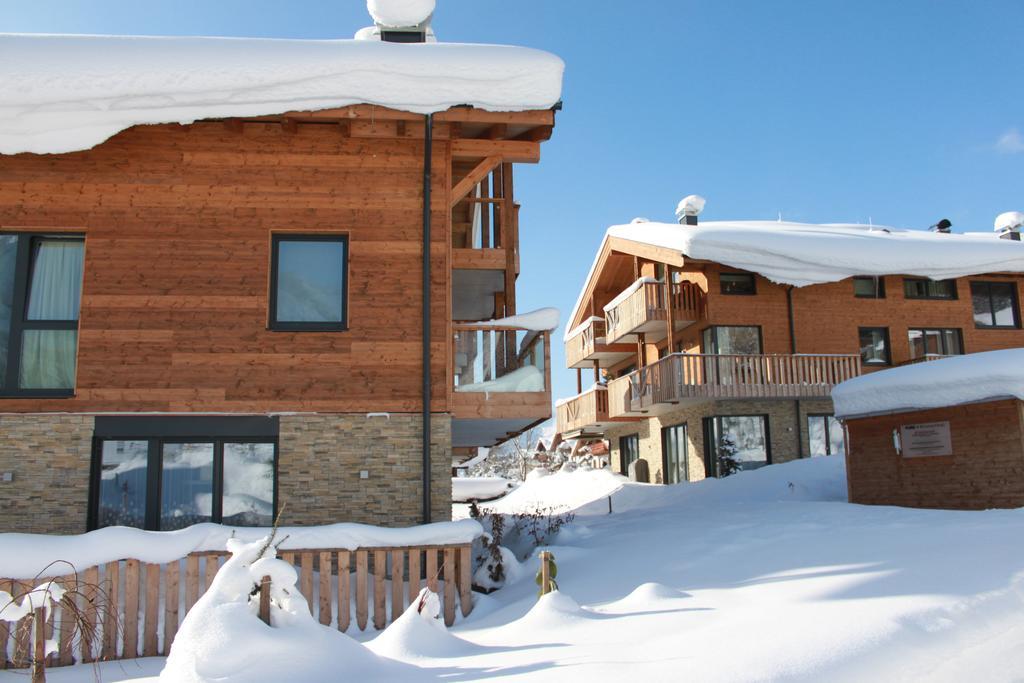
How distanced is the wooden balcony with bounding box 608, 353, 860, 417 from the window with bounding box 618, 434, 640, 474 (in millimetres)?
6549

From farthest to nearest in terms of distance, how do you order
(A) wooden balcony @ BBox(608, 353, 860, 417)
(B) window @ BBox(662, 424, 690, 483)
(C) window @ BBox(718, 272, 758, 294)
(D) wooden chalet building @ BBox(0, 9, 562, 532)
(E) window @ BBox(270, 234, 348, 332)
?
(B) window @ BBox(662, 424, 690, 483) → (C) window @ BBox(718, 272, 758, 294) → (A) wooden balcony @ BBox(608, 353, 860, 417) → (E) window @ BBox(270, 234, 348, 332) → (D) wooden chalet building @ BBox(0, 9, 562, 532)

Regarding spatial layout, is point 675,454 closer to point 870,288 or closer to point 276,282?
point 870,288

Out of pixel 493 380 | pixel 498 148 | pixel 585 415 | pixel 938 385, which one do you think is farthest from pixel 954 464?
pixel 585 415

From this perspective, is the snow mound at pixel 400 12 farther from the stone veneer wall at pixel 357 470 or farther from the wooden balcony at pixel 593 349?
the wooden balcony at pixel 593 349

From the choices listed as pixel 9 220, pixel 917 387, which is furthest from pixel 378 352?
pixel 917 387

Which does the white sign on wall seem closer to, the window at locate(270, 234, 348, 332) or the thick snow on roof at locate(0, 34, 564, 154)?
the thick snow on roof at locate(0, 34, 564, 154)

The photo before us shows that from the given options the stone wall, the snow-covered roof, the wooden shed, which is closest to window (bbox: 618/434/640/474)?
the snow-covered roof

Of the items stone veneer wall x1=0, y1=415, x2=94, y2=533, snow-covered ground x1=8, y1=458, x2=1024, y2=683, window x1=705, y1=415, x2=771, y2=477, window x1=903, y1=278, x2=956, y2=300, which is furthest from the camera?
window x1=903, y1=278, x2=956, y2=300

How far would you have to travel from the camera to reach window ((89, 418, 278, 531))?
31.5 feet

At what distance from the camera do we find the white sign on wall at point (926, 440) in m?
11.8

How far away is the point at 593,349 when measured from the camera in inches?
1136

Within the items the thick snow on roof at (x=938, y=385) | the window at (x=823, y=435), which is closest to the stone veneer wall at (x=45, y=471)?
the thick snow on roof at (x=938, y=385)

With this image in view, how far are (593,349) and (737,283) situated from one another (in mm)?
6648

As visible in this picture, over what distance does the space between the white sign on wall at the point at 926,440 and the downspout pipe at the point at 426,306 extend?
728 cm
